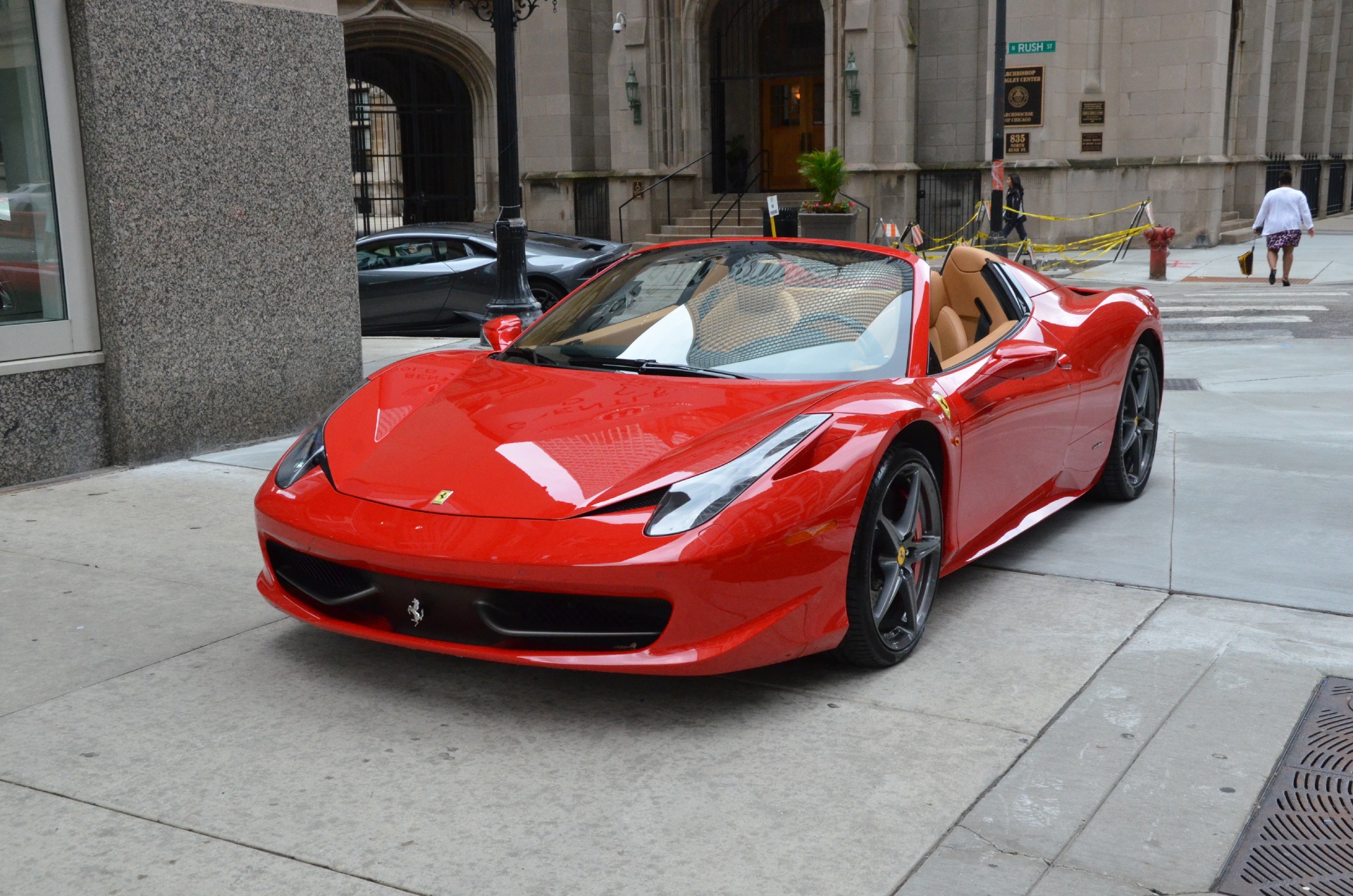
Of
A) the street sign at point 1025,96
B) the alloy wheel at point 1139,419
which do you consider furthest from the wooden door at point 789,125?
the alloy wheel at point 1139,419

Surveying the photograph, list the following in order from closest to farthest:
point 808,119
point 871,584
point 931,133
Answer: point 871,584 < point 931,133 < point 808,119

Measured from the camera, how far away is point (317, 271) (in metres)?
8.20

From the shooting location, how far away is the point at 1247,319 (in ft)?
48.1

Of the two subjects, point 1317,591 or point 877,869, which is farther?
point 1317,591

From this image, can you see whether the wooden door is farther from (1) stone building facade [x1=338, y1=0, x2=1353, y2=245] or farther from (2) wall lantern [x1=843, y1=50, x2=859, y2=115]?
(2) wall lantern [x1=843, y1=50, x2=859, y2=115]

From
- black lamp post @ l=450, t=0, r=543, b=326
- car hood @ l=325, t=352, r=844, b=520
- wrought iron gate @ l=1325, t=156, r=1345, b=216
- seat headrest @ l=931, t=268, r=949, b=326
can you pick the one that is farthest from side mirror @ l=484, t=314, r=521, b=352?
wrought iron gate @ l=1325, t=156, r=1345, b=216

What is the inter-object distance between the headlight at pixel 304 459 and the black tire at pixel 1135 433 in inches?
141

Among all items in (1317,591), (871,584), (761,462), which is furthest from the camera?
(1317,591)

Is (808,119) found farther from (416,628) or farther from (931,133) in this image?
(416,628)

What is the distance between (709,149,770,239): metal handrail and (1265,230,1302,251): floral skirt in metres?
11.8

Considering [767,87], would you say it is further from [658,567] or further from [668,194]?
[658,567]

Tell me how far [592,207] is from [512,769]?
91.3ft

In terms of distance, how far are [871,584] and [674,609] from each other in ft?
2.64

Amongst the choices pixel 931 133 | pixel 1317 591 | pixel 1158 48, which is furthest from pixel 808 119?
pixel 1317 591
